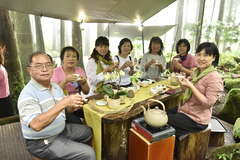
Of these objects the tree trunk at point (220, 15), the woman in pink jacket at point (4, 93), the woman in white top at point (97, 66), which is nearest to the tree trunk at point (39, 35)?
the woman in pink jacket at point (4, 93)

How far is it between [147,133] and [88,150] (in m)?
0.61

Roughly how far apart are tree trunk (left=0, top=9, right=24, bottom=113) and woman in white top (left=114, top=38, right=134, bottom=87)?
1867 mm

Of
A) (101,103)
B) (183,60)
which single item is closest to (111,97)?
(101,103)

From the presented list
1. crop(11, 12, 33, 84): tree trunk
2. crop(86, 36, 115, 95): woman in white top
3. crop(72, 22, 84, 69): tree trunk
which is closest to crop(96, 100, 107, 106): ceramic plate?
crop(86, 36, 115, 95): woman in white top

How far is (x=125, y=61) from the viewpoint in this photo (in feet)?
10.3

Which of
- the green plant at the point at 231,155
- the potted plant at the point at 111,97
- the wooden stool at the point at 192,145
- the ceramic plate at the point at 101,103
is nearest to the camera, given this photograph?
the green plant at the point at 231,155

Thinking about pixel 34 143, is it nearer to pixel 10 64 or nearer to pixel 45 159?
pixel 45 159

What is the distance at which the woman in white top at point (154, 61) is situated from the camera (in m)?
3.29

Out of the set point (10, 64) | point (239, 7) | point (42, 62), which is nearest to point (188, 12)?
point (239, 7)

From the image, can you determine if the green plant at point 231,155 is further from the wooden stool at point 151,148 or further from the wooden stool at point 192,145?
the wooden stool at point 151,148

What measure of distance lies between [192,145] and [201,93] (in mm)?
673

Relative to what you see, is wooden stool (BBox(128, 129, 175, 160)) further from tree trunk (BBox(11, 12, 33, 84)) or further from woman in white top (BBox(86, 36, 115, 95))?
tree trunk (BBox(11, 12, 33, 84))

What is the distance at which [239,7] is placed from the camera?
732 centimetres

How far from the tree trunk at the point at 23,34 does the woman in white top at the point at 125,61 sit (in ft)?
6.23
